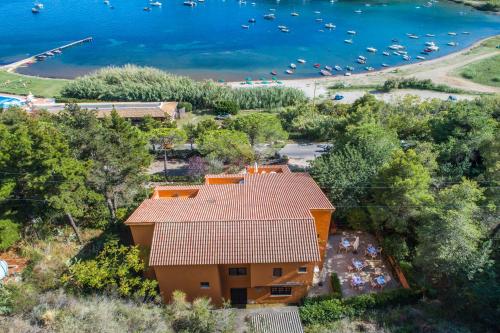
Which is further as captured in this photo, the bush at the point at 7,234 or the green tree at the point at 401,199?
the green tree at the point at 401,199

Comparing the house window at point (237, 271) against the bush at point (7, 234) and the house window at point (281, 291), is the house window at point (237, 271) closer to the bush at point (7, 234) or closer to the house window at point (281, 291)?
the house window at point (281, 291)

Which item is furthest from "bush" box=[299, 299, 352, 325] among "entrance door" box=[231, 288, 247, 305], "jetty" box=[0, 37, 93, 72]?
"jetty" box=[0, 37, 93, 72]

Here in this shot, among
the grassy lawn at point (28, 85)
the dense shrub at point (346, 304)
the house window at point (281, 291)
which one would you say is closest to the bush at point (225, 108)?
the grassy lawn at point (28, 85)

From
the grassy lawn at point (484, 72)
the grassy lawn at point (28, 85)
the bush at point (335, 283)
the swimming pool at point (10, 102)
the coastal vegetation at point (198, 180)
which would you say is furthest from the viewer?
the grassy lawn at point (484, 72)

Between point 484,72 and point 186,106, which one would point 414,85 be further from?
point 186,106

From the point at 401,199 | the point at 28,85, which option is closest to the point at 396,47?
the point at 401,199

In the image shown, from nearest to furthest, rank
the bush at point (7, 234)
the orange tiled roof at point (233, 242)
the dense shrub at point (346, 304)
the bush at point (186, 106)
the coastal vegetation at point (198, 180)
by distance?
the coastal vegetation at point (198, 180) < the orange tiled roof at point (233, 242) < the dense shrub at point (346, 304) < the bush at point (7, 234) < the bush at point (186, 106)

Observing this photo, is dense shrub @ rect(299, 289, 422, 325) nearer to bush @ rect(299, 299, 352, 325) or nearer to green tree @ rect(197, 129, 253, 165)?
bush @ rect(299, 299, 352, 325)

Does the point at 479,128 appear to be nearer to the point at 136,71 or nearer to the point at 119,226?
the point at 119,226
